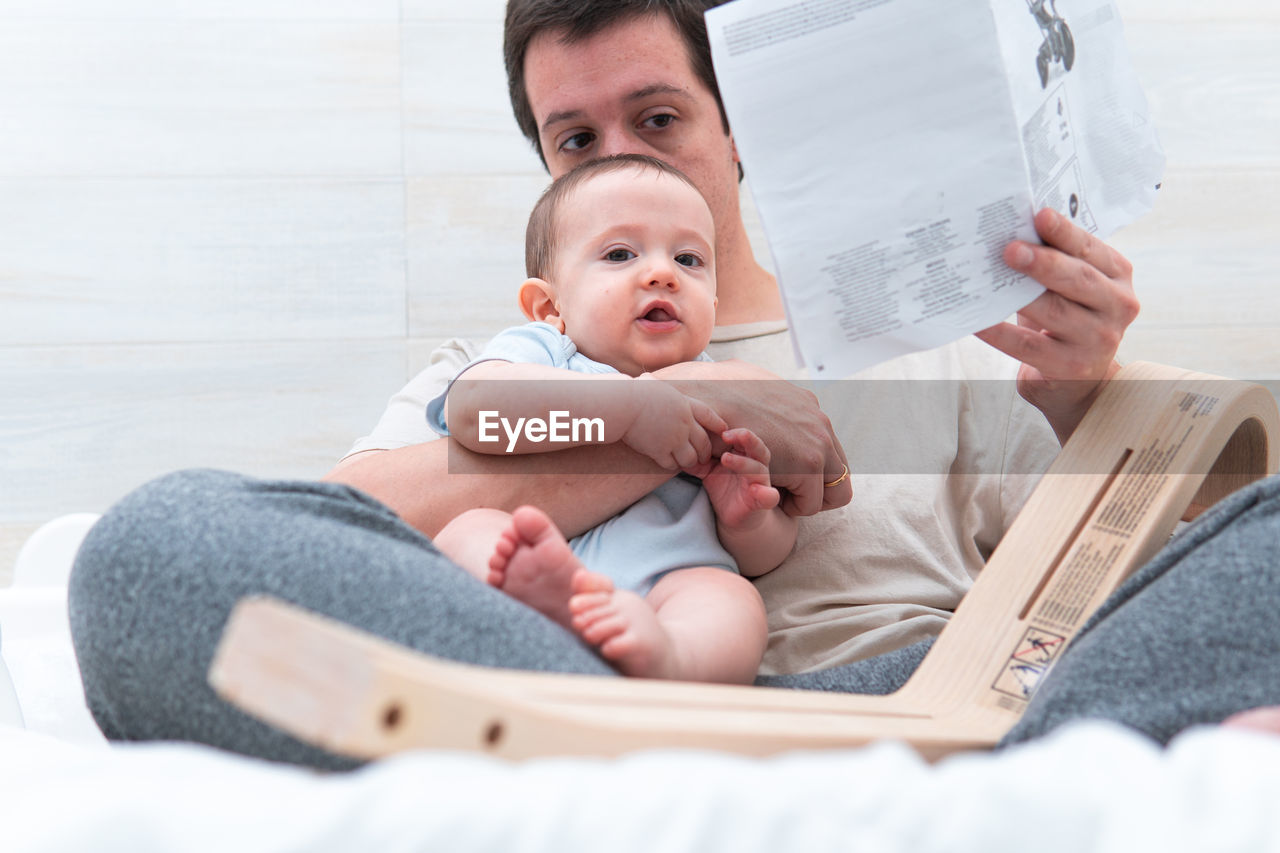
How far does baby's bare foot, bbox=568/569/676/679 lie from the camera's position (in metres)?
0.49

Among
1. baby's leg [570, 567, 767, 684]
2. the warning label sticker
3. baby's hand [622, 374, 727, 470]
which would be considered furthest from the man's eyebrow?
the warning label sticker

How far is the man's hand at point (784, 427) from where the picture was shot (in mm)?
734

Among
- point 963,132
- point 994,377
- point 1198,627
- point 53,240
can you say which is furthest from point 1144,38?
point 53,240

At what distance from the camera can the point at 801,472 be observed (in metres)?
0.73

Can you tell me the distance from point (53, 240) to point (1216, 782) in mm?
1521

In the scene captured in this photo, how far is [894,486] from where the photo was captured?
0.83m

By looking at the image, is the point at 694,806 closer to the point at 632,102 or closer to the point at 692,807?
the point at 692,807

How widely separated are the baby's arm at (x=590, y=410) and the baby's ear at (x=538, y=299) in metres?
0.14

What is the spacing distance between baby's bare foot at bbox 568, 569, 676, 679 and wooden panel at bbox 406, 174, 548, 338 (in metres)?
0.99

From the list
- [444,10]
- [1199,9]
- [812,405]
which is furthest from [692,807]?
[1199,9]

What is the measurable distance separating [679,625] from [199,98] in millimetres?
1199

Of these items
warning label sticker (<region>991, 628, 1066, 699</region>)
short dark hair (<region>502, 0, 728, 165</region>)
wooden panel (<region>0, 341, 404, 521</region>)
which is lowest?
wooden panel (<region>0, 341, 404, 521</region>)

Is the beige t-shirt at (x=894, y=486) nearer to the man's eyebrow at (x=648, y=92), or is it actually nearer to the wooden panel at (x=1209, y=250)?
the man's eyebrow at (x=648, y=92)

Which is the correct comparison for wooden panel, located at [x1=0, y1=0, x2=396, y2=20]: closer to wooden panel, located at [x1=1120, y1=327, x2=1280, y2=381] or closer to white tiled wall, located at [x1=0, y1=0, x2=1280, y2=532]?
white tiled wall, located at [x1=0, y1=0, x2=1280, y2=532]
